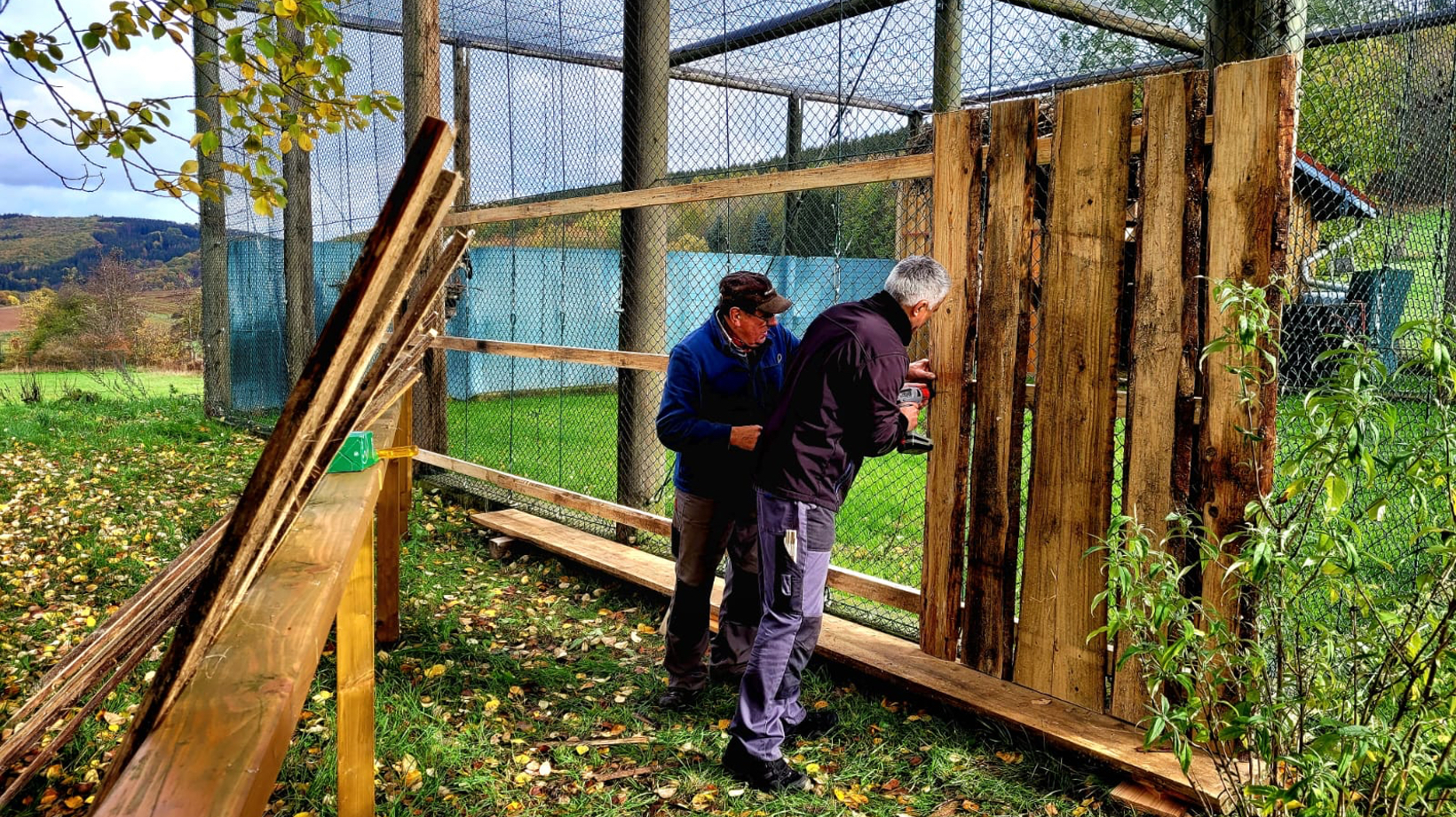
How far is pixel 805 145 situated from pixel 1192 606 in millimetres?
3786

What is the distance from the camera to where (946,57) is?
215 inches

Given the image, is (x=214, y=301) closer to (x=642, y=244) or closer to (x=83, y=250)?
(x=642, y=244)

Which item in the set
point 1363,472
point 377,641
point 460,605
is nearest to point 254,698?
point 1363,472

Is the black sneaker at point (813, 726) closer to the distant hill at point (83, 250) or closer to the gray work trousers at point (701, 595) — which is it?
the gray work trousers at point (701, 595)

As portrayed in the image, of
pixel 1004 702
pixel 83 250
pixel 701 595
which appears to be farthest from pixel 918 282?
pixel 83 250

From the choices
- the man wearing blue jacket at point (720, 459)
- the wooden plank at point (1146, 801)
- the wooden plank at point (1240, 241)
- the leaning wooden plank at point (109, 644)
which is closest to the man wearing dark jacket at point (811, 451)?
the man wearing blue jacket at point (720, 459)

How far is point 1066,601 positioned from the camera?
12.0ft

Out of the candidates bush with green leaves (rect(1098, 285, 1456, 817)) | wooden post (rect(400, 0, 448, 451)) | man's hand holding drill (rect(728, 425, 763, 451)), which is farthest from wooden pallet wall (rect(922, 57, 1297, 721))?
wooden post (rect(400, 0, 448, 451))

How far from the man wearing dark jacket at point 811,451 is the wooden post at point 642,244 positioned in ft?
8.96

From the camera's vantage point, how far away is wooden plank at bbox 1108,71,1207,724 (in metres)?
3.20

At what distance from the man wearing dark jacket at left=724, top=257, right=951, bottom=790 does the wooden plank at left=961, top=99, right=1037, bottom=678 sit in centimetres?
36

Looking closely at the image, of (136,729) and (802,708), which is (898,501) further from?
(136,729)

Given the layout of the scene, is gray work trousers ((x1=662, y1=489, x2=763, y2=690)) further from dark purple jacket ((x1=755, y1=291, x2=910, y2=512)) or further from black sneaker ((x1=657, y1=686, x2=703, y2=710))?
dark purple jacket ((x1=755, y1=291, x2=910, y2=512))

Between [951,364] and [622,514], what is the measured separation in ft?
8.32
